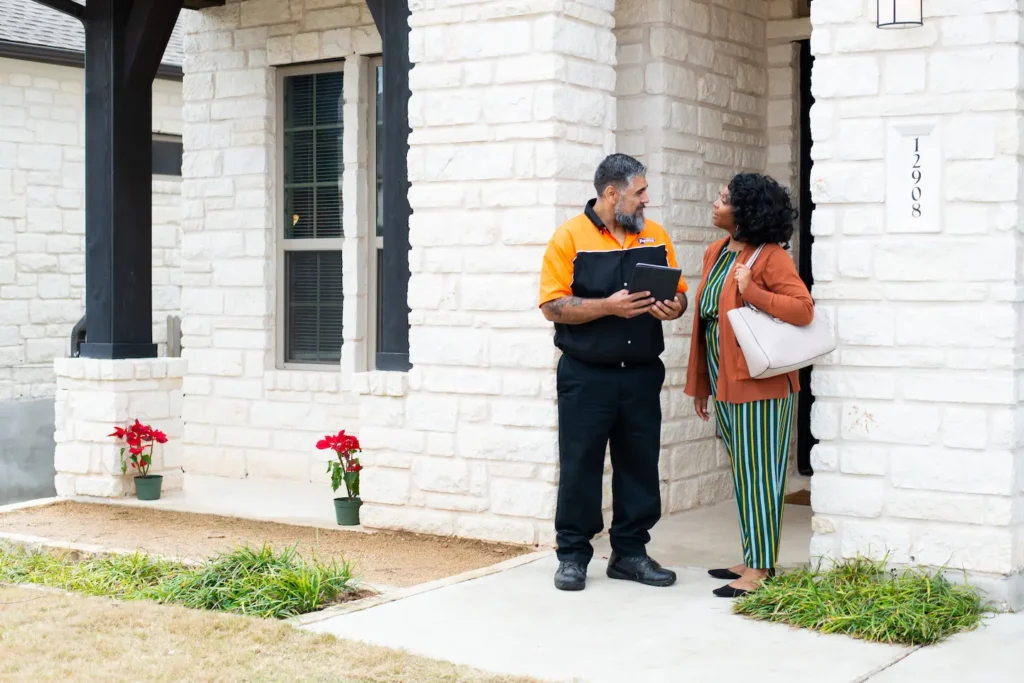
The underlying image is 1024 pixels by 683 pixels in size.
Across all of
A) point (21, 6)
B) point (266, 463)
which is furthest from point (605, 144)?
point (21, 6)

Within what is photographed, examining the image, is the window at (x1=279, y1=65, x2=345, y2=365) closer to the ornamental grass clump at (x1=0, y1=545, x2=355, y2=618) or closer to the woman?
the ornamental grass clump at (x1=0, y1=545, x2=355, y2=618)

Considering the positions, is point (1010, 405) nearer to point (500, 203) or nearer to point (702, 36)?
point (500, 203)

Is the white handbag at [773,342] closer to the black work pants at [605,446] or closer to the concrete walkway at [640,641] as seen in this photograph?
the black work pants at [605,446]

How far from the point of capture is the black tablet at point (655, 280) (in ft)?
18.5

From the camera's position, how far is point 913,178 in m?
5.68

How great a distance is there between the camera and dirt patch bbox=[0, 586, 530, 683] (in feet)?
15.4

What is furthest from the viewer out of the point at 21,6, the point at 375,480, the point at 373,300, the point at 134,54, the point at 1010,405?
the point at 21,6

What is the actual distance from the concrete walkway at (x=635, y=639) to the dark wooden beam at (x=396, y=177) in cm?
177

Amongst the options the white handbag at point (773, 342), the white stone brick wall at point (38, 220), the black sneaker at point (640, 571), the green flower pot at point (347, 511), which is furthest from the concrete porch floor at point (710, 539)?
the white stone brick wall at point (38, 220)

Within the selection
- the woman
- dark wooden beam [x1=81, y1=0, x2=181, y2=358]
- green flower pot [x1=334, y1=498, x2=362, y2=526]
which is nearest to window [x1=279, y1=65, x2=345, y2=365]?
dark wooden beam [x1=81, y1=0, x2=181, y2=358]

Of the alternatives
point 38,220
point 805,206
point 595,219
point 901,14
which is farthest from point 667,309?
point 38,220

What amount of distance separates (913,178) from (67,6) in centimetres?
557

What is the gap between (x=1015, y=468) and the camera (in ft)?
18.2

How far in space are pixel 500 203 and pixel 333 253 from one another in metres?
2.90
